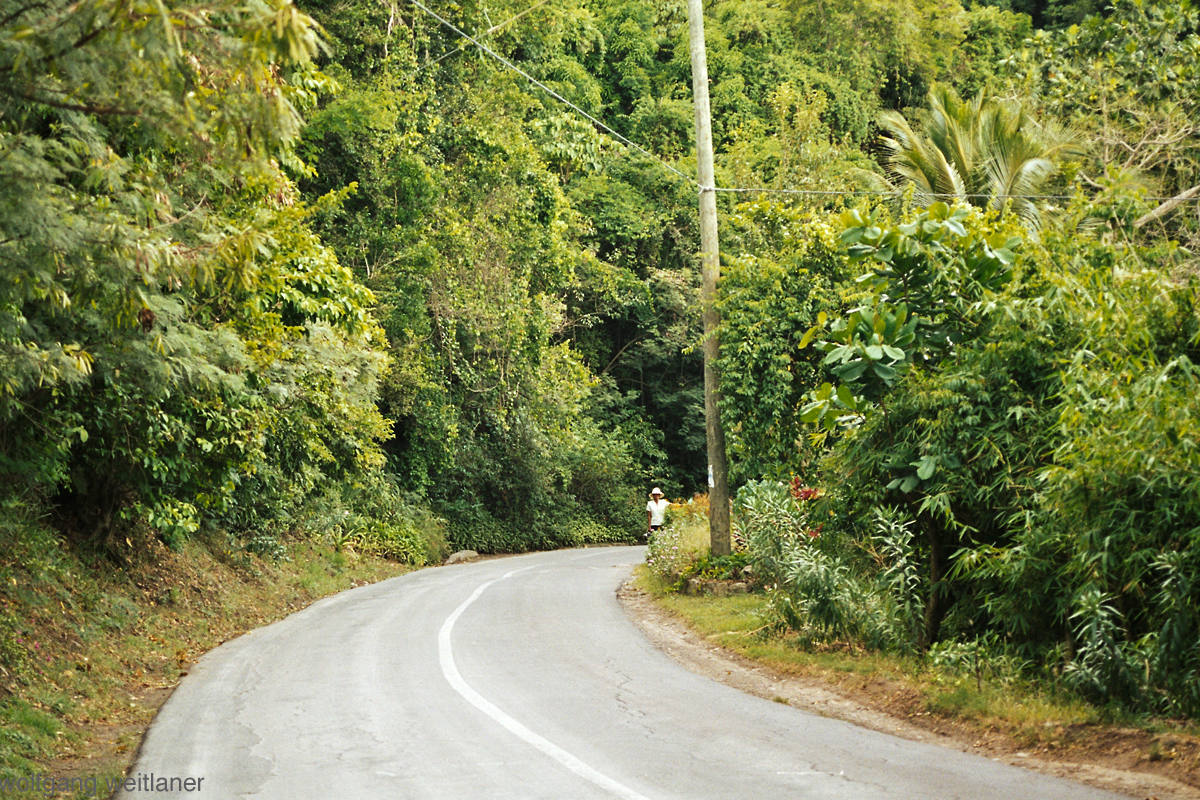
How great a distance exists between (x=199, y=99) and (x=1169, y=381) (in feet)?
23.4

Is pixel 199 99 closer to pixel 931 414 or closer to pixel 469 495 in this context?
pixel 931 414

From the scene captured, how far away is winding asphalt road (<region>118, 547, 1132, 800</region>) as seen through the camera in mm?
6281

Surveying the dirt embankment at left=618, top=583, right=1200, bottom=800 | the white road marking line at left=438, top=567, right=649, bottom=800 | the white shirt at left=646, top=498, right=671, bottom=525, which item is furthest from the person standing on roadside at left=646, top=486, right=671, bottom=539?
the dirt embankment at left=618, top=583, right=1200, bottom=800

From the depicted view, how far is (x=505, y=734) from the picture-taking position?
759cm

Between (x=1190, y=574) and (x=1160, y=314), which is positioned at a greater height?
(x=1160, y=314)

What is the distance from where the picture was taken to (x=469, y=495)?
31.1m

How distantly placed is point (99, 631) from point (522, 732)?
6515 millimetres

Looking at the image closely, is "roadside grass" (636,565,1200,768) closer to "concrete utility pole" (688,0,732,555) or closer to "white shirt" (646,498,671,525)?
"concrete utility pole" (688,0,732,555)

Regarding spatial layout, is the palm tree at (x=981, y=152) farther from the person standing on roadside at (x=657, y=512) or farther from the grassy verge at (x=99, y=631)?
the grassy verge at (x=99, y=631)

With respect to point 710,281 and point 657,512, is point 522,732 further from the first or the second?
point 657,512

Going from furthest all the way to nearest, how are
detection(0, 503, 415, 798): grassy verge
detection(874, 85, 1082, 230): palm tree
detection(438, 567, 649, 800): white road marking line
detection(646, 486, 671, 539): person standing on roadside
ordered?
detection(646, 486, 671, 539): person standing on roadside, detection(874, 85, 1082, 230): palm tree, detection(0, 503, 415, 798): grassy verge, detection(438, 567, 649, 800): white road marking line

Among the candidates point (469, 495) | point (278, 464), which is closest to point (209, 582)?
point (278, 464)

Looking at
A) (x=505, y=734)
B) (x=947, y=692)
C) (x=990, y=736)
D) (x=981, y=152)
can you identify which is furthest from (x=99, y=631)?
(x=981, y=152)

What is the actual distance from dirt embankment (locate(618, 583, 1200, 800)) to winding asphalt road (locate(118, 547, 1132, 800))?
0.84 ft
